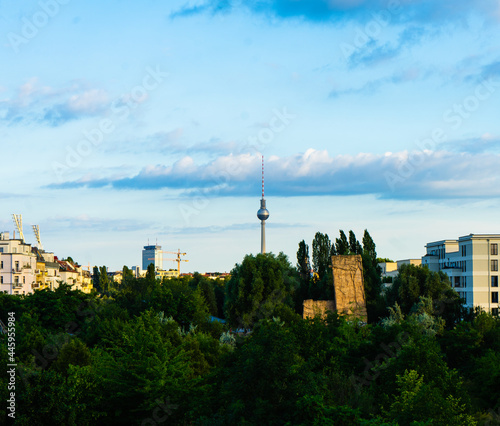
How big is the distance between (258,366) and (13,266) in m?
65.3

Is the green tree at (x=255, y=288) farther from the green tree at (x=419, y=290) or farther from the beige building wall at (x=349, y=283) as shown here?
the green tree at (x=419, y=290)

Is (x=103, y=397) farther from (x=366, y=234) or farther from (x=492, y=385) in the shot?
(x=366, y=234)

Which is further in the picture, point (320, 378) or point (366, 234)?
point (366, 234)

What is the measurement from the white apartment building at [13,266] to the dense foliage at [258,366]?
2485 centimetres

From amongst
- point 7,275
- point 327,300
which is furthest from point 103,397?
point 7,275

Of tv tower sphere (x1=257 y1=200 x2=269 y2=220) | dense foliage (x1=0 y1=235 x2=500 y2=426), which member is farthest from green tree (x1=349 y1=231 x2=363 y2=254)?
tv tower sphere (x1=257 y1=200 x2=269 y2=220)

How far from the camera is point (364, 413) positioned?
21.6m

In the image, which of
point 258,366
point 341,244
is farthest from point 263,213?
point 258,366

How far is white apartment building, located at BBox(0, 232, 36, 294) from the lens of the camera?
78.9 metres

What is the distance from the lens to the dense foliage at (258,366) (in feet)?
64.4

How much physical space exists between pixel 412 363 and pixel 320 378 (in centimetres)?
743

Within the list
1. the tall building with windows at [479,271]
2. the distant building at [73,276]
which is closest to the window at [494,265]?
the tall building with windows at [479,271]

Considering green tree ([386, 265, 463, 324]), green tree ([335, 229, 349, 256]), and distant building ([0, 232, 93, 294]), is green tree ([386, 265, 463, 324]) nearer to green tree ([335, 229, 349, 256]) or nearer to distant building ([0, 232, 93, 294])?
green tree ([335, 229, 349, 256])

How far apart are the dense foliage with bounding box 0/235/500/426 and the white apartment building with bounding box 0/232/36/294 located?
24855 mm
